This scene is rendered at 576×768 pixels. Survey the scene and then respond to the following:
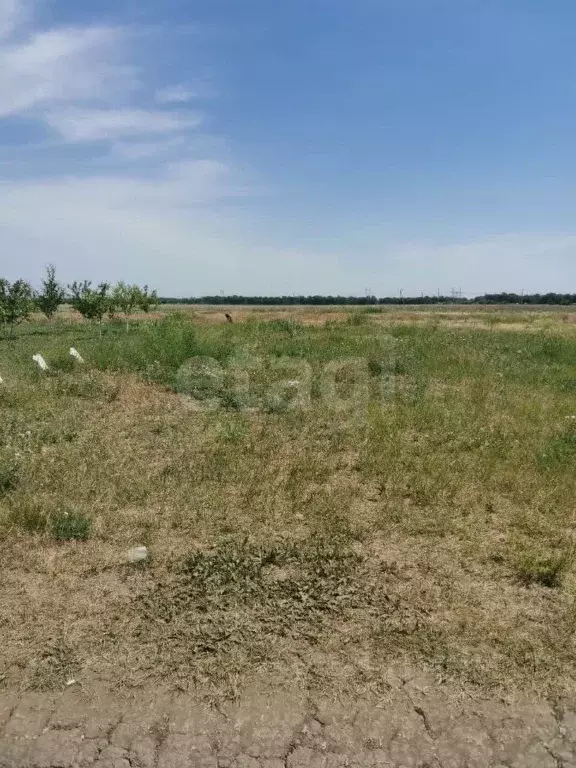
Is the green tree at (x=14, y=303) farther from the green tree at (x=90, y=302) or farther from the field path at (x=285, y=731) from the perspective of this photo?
the field path at (x=285, y=731)

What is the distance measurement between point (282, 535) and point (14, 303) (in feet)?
66.3

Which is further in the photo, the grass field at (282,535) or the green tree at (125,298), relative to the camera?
the green tree at (125,298)

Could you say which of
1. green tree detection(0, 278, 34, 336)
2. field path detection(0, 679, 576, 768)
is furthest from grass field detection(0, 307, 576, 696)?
green tree detection(0, 278, 34, 336)

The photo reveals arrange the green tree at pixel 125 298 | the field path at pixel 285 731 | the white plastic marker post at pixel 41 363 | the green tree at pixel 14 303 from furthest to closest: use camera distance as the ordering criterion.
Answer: the green tree at pixel 125 298 → the green tree at pixel 14 303 → the white plastic marker post at pixel 41 363 → the field path at pixel 285 731

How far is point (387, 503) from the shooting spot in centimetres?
424

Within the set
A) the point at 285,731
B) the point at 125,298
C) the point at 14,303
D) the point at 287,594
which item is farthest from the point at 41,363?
the point at 125,298

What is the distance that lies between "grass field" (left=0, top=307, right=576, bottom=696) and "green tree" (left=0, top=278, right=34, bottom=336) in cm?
1482

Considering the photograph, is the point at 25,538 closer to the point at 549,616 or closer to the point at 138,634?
the point at 138,634

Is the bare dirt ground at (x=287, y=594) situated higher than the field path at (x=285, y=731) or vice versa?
the bare dirt ground at (x=287, y=594)

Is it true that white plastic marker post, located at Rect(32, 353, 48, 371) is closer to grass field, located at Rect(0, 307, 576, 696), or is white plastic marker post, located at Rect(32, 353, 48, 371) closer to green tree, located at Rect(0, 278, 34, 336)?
grass field, located at Rect(0, 307, 576, 696)

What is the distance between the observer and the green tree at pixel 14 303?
805 inches

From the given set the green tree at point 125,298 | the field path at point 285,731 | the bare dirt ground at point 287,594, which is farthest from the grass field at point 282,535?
the green tree at point 125,298

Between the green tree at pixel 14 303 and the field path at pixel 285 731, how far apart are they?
2033 cm

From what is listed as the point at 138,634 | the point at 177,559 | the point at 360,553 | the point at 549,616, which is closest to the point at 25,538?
the point at 177,559
